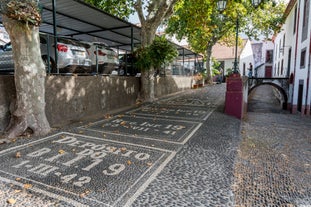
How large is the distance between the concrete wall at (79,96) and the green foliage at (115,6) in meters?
4.73

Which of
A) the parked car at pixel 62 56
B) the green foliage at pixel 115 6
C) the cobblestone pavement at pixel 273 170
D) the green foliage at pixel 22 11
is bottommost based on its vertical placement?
the cobblestone pavement at pixel 273 170

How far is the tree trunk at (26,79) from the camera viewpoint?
460 cm

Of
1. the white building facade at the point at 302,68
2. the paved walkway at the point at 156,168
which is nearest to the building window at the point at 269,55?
the white building facade at the point at 302,68

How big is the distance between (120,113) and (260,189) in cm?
572

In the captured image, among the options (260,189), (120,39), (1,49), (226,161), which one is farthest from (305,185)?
(120,39)

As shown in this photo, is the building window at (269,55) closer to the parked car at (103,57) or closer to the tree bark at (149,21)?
the tree bark at (149,21)

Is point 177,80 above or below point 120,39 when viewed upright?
below

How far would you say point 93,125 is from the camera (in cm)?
612

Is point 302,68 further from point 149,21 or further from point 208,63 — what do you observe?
point 208,63

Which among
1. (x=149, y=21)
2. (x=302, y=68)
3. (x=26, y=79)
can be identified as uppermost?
(x=149, y=21)

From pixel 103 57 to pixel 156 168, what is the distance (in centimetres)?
669

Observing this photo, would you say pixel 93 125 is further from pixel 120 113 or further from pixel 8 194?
pixel 8 194

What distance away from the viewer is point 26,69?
473 centimetres

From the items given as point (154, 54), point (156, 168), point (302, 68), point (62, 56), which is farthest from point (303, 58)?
point (62, 56)
